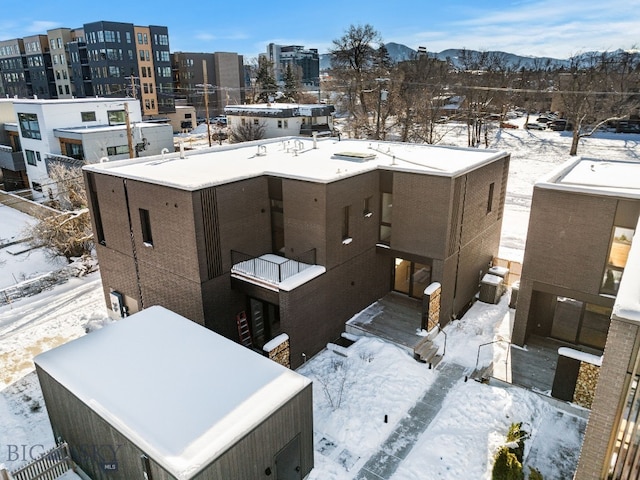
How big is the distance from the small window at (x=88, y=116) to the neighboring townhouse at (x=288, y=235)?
84.5 ft

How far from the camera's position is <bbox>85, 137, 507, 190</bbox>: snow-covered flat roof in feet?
47.1

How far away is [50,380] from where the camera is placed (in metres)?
10.2

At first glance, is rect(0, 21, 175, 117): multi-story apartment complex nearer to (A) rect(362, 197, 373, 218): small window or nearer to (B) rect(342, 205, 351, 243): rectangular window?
(A) rect(362, 197, 373, 218): small window

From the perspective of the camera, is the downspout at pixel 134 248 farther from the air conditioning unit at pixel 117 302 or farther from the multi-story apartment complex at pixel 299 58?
the multi-story apartment complex at pixel 299 58

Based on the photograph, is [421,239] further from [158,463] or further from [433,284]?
[158,463]

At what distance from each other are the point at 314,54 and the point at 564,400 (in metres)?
165

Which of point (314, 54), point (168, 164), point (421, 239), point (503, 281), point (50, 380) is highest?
point (314, 54)

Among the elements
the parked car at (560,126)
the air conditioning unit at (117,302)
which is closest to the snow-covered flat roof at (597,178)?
the air conditioning unit at (117,302)

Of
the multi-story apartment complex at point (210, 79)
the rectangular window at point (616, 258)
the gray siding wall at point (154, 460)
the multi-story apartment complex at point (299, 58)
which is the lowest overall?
the gray siding wall at point (154, 460)

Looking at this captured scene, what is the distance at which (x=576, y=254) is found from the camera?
13023 millimetres

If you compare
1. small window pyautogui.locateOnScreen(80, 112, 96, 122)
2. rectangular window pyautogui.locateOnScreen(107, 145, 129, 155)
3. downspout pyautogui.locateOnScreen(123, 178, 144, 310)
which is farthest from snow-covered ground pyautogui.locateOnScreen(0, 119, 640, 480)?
small window pyautogui.locateOnScreen(80, 112, 96, 122)

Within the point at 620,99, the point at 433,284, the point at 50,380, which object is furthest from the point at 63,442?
the point at 620,99

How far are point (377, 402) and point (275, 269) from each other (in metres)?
5.13

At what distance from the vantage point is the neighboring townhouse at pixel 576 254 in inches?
488
